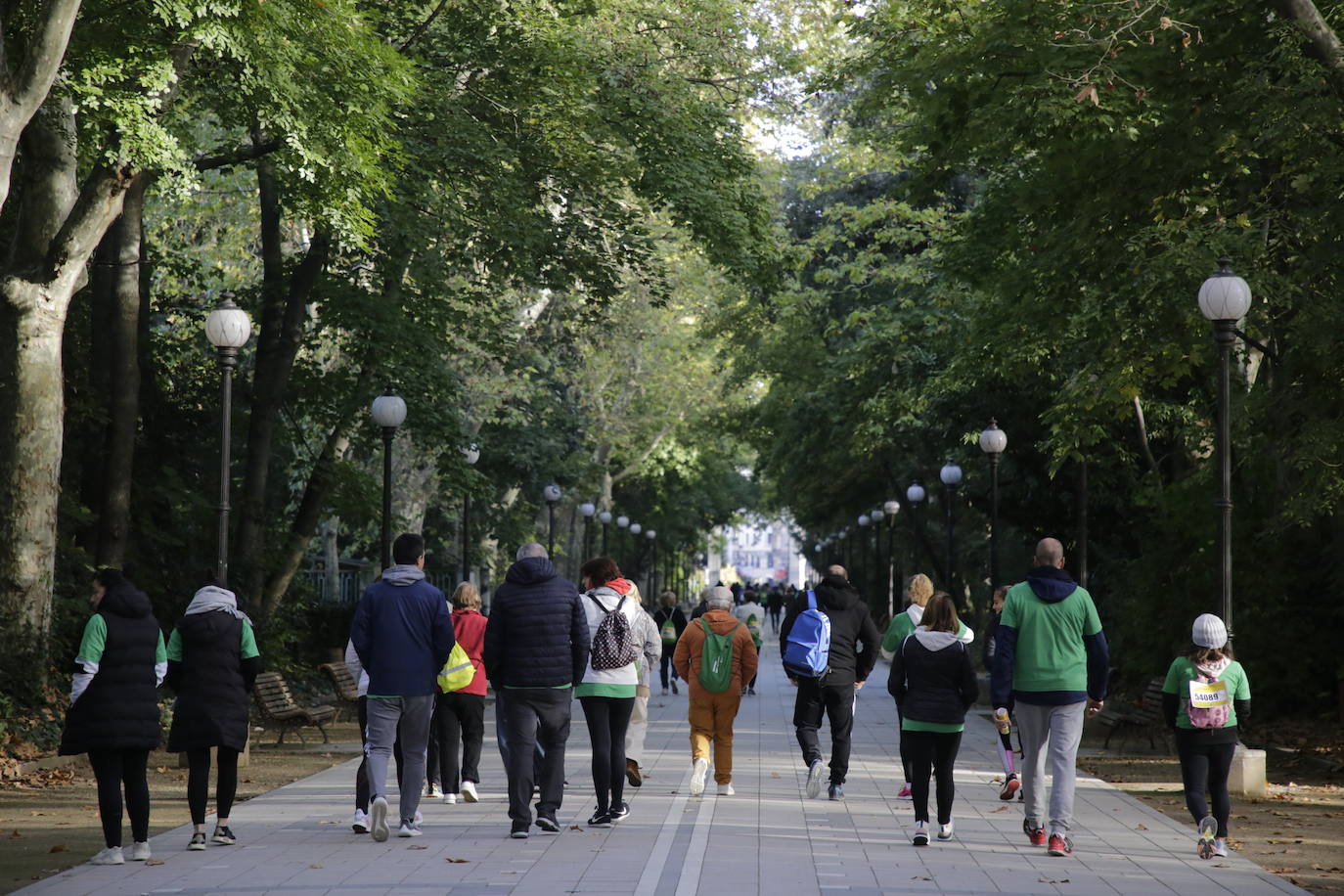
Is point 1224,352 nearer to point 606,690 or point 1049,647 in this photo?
point 1049,647

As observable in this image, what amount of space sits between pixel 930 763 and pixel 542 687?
8.67ft

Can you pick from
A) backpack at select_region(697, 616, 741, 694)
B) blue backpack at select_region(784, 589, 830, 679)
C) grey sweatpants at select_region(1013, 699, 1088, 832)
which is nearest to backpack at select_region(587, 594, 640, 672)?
backpack at select_region(697, 616, 741, 694)

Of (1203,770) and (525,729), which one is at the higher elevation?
(525,729)

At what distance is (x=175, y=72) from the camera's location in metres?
15.5

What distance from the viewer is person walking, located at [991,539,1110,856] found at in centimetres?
981

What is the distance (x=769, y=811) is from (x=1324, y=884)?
4239 mm

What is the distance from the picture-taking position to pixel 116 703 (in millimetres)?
9422

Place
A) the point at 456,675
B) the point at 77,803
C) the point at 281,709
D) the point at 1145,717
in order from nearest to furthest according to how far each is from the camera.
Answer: the point at 456,675 → the point at 77,803 → the point at 281,709 → the point at 1145,717

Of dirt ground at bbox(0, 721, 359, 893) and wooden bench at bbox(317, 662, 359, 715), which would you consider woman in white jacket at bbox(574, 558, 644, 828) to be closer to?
dirt ground at bbox(0, 721, 359, 893)

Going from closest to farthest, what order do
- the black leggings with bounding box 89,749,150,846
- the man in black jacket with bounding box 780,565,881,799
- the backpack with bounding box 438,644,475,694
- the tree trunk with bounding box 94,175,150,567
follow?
the black leggings with bounding box 89,749,150,846
the backpack with bounding box 438,644,475,694
the man in black jacket with bounding box 780,565,881,799
the tree trunk with bounding box 94,175,150,567

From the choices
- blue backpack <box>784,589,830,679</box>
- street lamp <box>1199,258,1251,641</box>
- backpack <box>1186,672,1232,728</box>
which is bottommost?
Result: backpack <box>1186,672,1232,728</box>

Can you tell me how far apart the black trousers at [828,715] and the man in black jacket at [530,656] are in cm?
272

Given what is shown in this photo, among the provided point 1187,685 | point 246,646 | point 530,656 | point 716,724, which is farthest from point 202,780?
point 1187,685

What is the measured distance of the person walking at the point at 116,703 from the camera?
9383 millimetres
